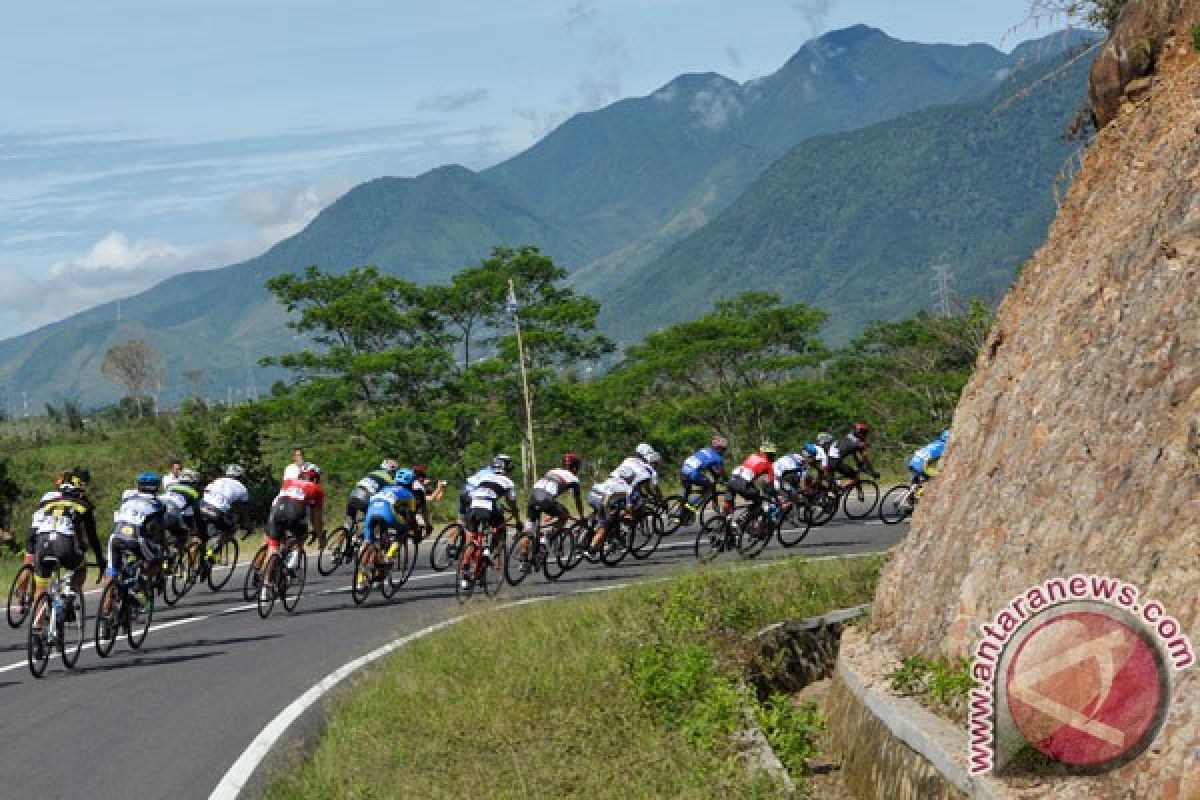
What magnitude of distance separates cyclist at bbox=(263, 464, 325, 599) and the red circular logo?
41.1 feet

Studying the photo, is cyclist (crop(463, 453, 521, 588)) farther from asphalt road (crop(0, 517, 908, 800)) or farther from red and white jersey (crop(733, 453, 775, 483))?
red and white jersey (crop(733, 453, 775, 483))

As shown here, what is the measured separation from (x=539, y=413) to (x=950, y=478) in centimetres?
4060

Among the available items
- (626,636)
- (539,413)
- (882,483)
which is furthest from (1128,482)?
(539,413)

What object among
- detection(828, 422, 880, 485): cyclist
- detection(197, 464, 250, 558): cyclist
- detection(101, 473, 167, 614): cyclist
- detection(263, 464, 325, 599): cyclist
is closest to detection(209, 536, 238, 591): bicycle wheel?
detection(197, 464, 250, 558): cyclist

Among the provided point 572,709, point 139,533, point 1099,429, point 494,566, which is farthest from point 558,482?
point 1099,429

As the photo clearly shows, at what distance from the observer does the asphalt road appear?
9.65 m

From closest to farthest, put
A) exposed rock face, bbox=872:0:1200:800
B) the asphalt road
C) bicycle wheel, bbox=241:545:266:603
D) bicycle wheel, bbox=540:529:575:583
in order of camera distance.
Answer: exposed rock face, bbox=872:0:1200:800 → the asphalt road → bicycle wheel, bbox=241:545:266:603 → bicycle wheel, bbox=540:529:575:583

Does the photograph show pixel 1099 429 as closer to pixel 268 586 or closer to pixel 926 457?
pixel 268 586

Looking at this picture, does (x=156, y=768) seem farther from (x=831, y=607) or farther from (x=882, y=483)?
(x=882, y=483)

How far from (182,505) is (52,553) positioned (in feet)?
18.7

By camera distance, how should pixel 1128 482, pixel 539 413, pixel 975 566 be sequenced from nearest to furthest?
pixel 1128 482, pixel 975 566, pixel 539 413

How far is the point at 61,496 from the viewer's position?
14180mm

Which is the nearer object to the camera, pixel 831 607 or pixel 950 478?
pixel 950 478

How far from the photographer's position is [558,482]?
19688mm
